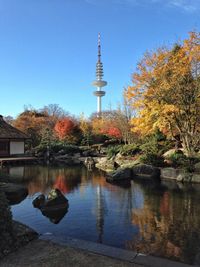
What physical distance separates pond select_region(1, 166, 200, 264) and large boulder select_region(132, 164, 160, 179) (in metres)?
3.82

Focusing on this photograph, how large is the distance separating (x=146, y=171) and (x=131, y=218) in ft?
33.4

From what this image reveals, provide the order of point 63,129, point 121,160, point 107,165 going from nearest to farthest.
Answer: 1. point 107,165
2. point 121,160
3. point 63,129

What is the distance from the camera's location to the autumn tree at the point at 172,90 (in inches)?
687

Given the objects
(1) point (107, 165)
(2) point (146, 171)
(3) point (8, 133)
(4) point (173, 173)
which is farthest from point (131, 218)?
(3) point (8, 133)

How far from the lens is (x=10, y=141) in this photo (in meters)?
31.0

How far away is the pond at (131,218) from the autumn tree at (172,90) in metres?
5.36

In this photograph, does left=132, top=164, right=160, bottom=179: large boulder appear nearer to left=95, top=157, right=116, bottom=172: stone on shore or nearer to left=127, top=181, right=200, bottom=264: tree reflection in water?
left=95, top=157, right=116, bottom=172: stone on shore

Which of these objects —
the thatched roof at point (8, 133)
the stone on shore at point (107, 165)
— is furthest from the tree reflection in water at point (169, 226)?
the thatched roof at point (8, 133)

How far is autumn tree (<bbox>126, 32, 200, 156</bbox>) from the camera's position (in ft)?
57.2

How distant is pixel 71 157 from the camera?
105 feet

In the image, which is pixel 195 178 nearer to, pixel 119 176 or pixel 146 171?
pixel 146 171

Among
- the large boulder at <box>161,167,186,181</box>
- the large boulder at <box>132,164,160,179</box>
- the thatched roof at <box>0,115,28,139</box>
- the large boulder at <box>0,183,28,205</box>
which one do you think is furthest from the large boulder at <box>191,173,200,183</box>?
the thatched roof at <box>0,115,28,139</box>

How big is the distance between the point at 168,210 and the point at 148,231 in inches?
100

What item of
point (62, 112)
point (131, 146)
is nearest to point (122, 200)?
point (131, 146)
